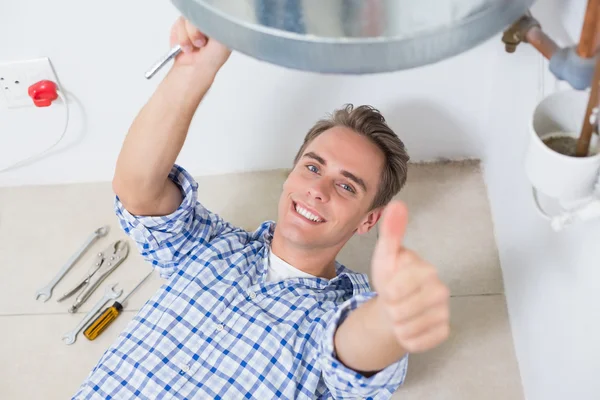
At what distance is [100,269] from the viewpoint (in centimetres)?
153

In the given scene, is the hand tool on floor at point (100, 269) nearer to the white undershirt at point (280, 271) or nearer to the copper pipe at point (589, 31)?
the white undershirt at point (280, 271)

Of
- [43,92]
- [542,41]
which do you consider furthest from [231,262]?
[542,41]

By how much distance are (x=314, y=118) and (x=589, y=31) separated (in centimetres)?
91

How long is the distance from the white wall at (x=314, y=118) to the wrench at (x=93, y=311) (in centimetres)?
33

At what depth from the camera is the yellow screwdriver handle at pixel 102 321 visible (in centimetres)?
143

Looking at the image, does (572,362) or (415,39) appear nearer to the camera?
(415,39)

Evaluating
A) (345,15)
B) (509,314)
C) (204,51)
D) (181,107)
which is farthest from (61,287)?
(345,15)

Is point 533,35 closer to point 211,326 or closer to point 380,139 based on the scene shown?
point 380,139

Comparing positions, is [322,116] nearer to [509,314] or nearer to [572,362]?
[509,314]

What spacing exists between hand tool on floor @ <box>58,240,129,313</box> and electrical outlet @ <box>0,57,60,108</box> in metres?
0.39

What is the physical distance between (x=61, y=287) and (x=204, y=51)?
850 millimetres

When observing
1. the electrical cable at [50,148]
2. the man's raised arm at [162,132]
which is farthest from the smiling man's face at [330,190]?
the electrical cable at [50,148]

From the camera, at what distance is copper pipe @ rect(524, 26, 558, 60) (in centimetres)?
69

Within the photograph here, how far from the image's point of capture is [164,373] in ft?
3.60
